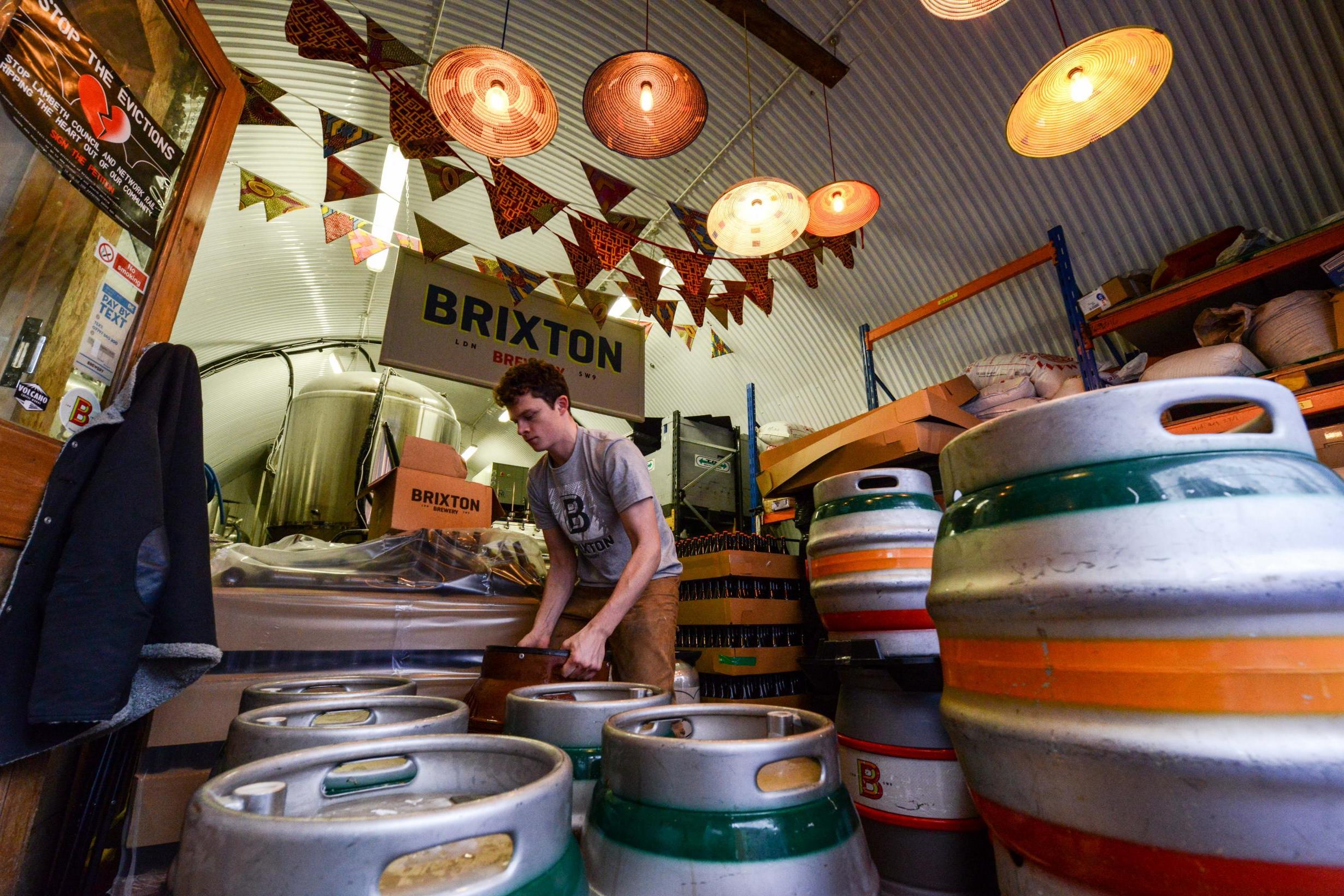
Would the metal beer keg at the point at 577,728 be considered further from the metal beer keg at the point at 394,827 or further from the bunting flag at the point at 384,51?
the bunting flag at the point at 384,51

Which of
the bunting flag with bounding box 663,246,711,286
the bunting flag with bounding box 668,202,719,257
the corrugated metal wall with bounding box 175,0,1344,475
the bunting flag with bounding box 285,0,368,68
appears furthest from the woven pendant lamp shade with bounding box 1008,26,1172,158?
the bunting flag with bounding box 285,0,368,68

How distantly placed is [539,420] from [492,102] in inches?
76.0

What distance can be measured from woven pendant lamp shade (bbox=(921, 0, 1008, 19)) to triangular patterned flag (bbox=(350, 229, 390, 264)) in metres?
5.32

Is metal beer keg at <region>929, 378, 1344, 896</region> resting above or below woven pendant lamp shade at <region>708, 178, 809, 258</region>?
below

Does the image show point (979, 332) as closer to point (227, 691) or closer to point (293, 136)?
point (227, 691)

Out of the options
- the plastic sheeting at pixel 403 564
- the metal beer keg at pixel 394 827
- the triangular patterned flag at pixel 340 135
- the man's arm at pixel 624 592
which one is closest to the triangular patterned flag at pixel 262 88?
the triangular patterned flag at pixel 340 135

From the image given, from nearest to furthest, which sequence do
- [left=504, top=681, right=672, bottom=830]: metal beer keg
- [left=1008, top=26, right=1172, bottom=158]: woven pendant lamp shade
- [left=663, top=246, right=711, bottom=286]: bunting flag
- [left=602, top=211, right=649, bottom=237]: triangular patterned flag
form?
[left=504, top=681, right=672, bottom=830]: metal beer keg < [left=1008, top=26, right=1172, bottom=158]: woven pendant lamp shade < [left=602, top=211, right=649, bottom=237]: triangular patterned flag < [left=663, top=246, right=711, bottom=286]: bunting flag

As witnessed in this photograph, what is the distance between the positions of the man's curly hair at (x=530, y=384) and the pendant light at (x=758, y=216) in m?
1.86

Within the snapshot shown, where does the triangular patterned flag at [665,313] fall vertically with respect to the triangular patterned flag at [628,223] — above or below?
below

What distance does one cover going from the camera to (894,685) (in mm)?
1252

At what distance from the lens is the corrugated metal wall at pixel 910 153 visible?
13.3 ft

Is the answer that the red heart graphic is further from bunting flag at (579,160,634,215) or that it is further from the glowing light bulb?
the glowing light bulb

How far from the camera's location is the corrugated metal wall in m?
4.07

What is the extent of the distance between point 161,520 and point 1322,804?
1.79 m
